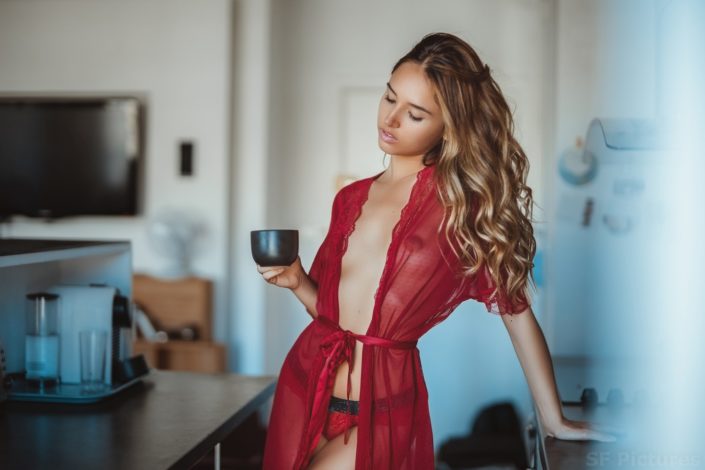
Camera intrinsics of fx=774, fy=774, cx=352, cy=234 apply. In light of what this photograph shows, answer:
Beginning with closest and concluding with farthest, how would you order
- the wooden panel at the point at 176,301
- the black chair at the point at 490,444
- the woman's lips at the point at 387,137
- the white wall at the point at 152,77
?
the woman's lips at the point at 387,137
the black chair at the point at 490,444
the wooden panel at the point at 176,301
the white wall at the point at 152,77

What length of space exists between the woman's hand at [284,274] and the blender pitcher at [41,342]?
661mm

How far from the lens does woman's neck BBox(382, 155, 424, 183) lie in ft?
5.08

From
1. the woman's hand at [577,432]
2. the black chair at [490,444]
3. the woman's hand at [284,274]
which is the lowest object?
the black chair at [490,444]

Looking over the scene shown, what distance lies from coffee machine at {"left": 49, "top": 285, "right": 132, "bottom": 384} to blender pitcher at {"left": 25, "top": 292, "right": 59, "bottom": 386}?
21 millimetres

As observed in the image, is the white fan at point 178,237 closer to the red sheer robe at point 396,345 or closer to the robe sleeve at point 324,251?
the robe sleeve at point 324,251

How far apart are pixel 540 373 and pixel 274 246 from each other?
0.56 m

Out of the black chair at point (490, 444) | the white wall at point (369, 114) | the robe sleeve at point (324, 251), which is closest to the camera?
the robe sleeve at point (324, 251)

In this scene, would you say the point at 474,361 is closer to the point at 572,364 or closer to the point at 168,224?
the point at 572,364

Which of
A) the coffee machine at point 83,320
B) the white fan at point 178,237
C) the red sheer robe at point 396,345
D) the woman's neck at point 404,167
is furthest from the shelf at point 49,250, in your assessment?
the white fan at point 178,237

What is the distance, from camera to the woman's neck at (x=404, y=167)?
155 centimetres

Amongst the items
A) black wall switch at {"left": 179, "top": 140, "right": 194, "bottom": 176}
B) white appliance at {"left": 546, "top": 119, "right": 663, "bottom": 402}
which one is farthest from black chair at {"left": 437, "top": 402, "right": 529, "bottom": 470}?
black wall switch at {"left": 179, "top": 140, "right": 194, "bottom": 176}

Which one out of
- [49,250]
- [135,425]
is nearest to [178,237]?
Answer: [49,250]

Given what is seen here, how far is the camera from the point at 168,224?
4207 mm

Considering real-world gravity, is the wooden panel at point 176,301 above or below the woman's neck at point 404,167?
below
